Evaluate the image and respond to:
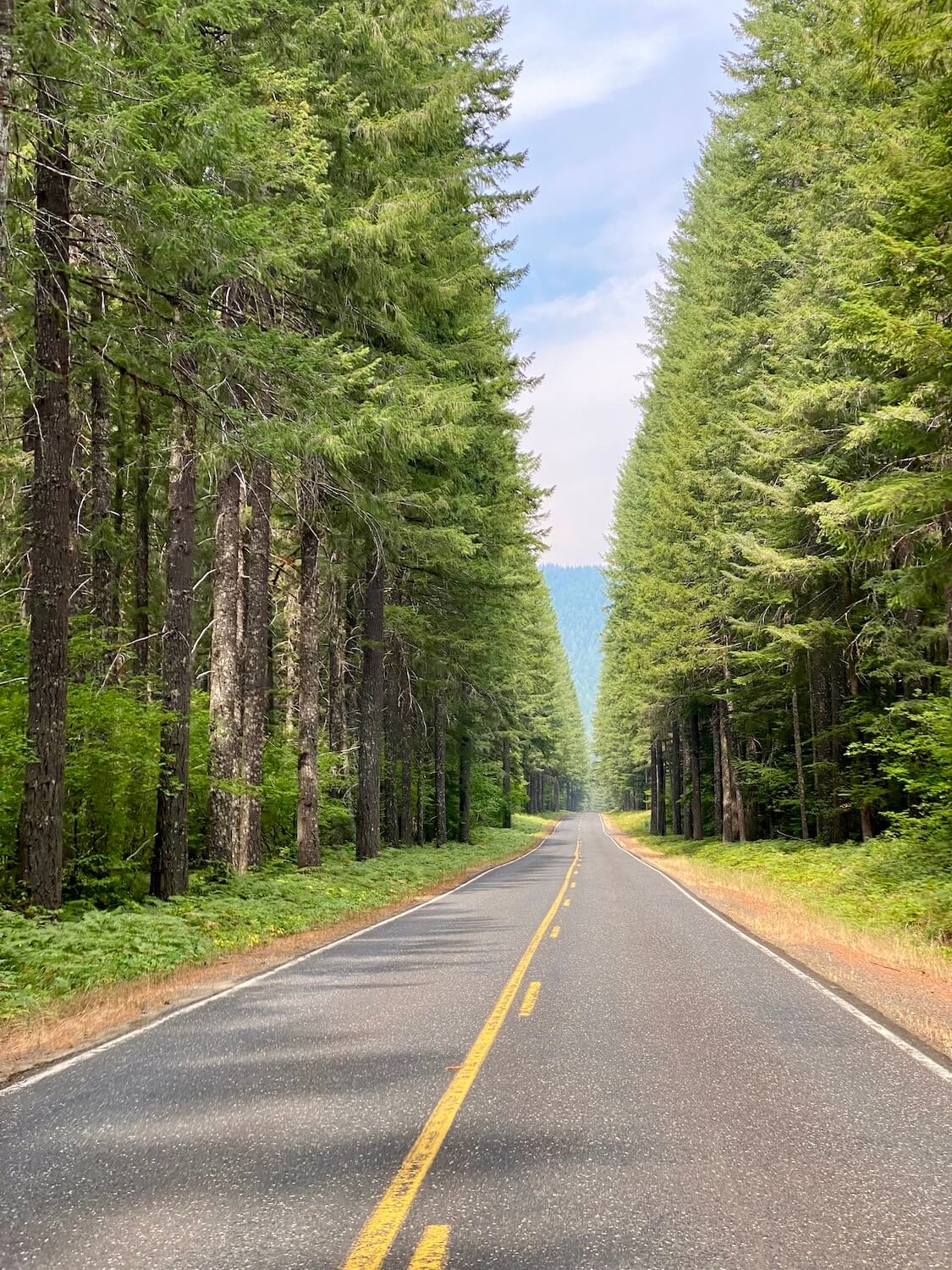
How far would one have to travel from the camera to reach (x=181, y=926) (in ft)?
36.8

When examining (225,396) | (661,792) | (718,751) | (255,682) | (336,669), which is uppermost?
(225,396)

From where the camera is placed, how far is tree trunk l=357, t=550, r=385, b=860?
70.2ft

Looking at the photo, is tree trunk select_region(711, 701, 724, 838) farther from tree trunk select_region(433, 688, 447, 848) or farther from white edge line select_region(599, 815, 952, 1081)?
white edge line select_region(599, 815, 952, 1081)

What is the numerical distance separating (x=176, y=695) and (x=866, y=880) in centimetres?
1398

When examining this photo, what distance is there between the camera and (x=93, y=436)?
17.2 meters

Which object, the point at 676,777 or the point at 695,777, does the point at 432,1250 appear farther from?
the point at 676,777

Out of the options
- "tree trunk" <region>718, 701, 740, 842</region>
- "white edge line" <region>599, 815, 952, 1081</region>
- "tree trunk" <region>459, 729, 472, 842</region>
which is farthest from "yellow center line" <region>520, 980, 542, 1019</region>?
"tree trunk" <region>459, 729, 472, 842</region>

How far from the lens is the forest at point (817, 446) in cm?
1116

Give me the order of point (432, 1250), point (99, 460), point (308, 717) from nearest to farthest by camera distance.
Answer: point (432, 1250)
point (99, 460)
point (308, 717)

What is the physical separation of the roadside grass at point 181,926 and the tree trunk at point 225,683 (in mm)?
926

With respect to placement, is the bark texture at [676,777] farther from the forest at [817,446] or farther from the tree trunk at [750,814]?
the tree trunk at [750,814]

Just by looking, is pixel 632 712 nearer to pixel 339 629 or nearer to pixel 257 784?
pixel 339 629

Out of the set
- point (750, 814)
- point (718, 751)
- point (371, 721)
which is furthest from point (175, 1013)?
point (718, 751)

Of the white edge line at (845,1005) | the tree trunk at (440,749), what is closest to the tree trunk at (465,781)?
the tree trunk at (440,749)
